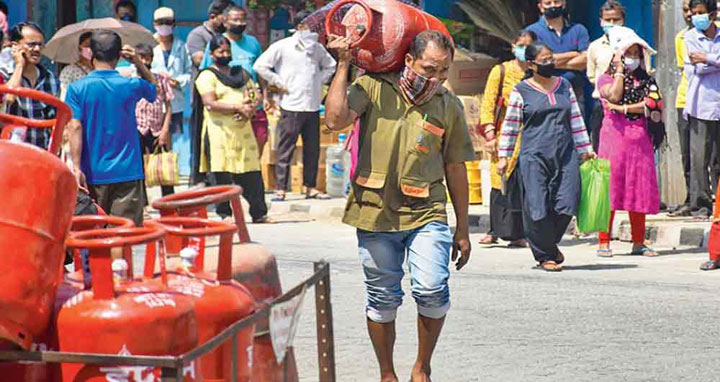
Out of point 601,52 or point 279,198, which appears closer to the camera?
point 601,52

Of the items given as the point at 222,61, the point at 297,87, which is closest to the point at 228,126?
the point at 222,61

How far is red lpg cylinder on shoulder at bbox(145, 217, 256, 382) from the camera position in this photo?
485cm

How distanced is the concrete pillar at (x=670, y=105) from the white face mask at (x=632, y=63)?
2.82 metres

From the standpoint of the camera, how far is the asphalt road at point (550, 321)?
8086 millimetres

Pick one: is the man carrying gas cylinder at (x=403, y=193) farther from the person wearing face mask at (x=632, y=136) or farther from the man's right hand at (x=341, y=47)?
the person wearing face mask at (x=632, y=136)

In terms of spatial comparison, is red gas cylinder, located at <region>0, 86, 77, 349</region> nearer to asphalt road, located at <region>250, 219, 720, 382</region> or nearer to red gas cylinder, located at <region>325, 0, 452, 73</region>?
red gas cylinder, located at <region>325, 0, 452, 73</region>

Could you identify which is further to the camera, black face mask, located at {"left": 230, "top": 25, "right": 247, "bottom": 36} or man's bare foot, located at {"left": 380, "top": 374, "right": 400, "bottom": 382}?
black face mask, located at {"left": 230, "top": 25, "right": 247, "bottom": 36}

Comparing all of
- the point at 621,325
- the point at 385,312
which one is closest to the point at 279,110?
the point at 621,325

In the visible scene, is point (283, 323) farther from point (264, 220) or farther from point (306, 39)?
point (306, 39)

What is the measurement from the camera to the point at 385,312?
7.35 m

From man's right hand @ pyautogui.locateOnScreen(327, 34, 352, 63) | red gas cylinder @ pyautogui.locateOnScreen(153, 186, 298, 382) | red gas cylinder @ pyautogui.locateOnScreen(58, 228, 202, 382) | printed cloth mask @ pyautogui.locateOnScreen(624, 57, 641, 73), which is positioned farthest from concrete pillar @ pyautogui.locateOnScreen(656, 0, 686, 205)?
red gas cylinder @ pyautogui.locateOnScreen(58, 228, 202, 382)

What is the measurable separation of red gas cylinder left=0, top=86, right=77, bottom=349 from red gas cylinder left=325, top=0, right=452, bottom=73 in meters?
2.52

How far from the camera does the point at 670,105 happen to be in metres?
16.0

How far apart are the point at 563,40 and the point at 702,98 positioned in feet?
4.92
